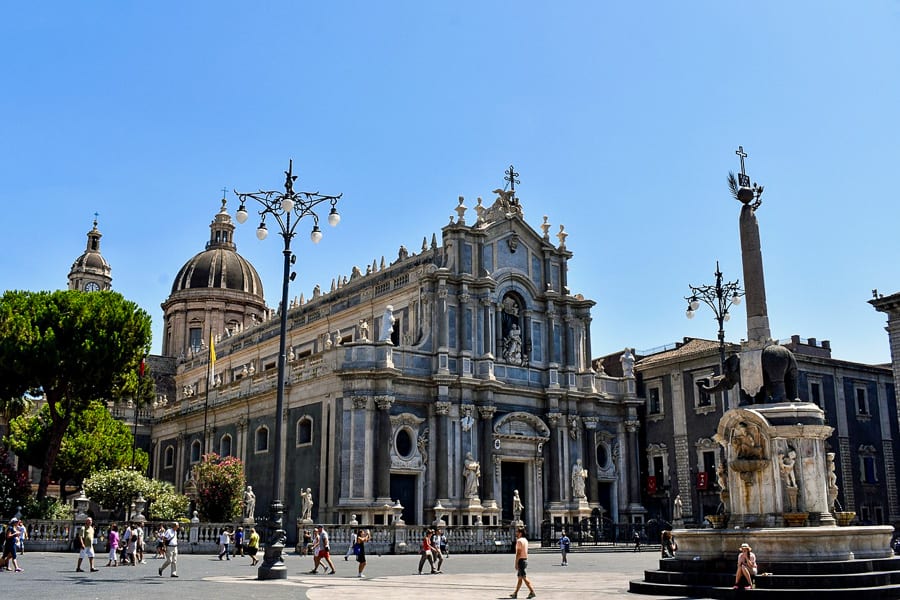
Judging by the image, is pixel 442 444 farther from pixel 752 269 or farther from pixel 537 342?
pixel 752 269

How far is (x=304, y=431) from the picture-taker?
45219 mm

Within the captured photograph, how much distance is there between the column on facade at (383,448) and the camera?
4094 cm

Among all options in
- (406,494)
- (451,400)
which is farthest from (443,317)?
(406,494)

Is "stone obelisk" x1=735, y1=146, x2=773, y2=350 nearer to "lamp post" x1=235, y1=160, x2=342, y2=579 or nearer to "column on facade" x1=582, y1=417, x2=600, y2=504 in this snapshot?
"lamp post" x1=235, y1=160, x2=342, y2=579

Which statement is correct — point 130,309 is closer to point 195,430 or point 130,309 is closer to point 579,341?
point 195,430

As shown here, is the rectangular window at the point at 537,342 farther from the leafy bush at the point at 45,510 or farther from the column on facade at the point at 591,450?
the leafy bush at the point at 45,510

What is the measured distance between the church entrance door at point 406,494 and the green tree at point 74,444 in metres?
19.9

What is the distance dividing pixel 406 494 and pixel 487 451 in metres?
4.84

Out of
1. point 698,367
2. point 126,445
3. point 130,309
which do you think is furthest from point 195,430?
point 698,367

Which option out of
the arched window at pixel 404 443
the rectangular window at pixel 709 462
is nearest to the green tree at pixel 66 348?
the arched window at pixel 404 443

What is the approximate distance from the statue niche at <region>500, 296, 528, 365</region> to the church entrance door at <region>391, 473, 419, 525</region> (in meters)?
8.89

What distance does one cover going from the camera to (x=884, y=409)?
5228 centimetres

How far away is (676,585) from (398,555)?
19.6 meters

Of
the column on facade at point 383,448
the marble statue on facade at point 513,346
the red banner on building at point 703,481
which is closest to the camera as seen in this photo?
the column on facade at point 383,448
